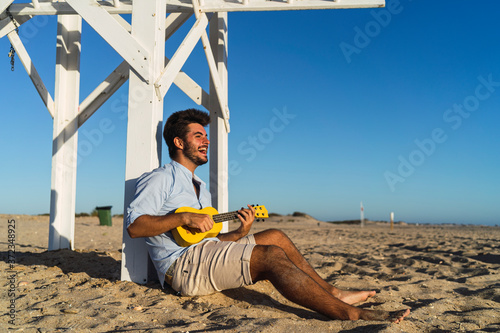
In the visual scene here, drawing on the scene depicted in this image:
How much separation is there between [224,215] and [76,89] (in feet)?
9.84

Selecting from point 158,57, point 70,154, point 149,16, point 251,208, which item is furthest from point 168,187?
point 70,154

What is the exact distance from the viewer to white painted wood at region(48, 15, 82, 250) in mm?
4590

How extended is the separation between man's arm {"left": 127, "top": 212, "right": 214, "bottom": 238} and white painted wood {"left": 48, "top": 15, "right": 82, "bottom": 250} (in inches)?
98.9

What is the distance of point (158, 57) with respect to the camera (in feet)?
10.4

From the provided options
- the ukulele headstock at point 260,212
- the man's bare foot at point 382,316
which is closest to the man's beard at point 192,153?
the ukulele headstock at point 260,212

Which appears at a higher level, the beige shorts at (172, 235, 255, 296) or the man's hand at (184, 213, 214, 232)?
the man's hand at (184, 213, 214, 232)

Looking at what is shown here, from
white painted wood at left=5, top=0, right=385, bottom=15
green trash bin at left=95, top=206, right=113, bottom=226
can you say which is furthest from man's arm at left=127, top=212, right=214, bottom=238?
green trash bin at left=95, top=206, right=113, bottom=226

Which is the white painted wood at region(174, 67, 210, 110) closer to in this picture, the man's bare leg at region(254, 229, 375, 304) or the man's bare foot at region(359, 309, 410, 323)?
the man's bare leg at region(254, 229, 375, 304)

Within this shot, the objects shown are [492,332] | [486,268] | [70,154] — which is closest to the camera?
[492,332]

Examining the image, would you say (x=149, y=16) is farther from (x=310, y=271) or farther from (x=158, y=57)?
(x=310, y=271)

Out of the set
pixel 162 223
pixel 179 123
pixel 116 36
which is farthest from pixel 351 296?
pixel 116 36

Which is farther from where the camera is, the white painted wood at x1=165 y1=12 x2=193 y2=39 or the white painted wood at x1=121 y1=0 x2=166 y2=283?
the white painted wood at x1=165 y1=12 x2=193 y2=39

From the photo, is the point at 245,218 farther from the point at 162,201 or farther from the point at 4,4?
the point at 4,4

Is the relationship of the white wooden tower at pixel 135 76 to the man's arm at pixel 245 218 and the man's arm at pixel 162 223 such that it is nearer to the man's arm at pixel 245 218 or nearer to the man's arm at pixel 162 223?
the man's arm at pixel 162 223
